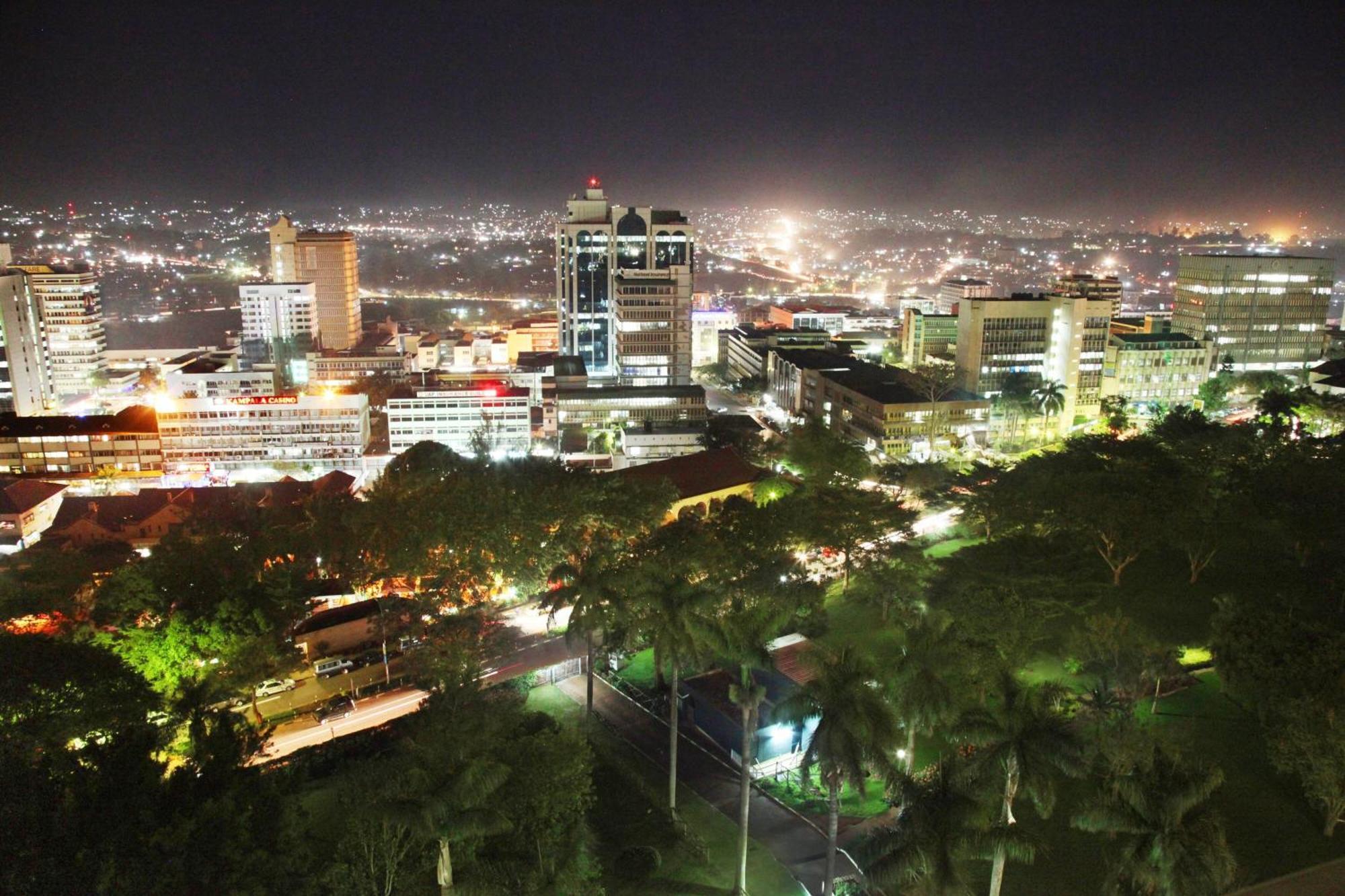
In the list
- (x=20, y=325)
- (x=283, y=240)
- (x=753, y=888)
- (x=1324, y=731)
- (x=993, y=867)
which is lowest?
(x=753, y=888)

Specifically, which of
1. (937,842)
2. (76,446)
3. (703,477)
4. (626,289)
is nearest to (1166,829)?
(937,842)

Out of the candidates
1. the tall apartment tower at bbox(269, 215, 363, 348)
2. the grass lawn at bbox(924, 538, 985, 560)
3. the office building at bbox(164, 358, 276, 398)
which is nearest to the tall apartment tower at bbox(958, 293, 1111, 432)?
the grass lawn at bbox(924, 538, 985, 560)

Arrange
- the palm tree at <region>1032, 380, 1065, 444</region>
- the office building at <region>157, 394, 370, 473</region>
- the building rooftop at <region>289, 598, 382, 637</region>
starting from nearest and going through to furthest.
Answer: the building rooftop at <region>289, 598, 382, 637</region>, the office building at <region>157, 394, 370, 473</region>, the palm tree at <region>1032, 380, 1065, 444</region>

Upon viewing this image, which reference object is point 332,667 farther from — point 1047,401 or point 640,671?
point 1047,401

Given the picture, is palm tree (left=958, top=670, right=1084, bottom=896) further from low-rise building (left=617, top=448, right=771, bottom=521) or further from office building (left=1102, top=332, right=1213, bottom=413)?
office building (left=1102, top=332, right=1213, bottom=413)

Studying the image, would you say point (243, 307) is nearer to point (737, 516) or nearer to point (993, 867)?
point (737, 516)

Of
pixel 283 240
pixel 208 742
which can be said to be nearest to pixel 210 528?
pixel 208 742
